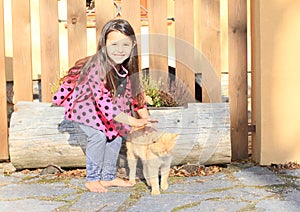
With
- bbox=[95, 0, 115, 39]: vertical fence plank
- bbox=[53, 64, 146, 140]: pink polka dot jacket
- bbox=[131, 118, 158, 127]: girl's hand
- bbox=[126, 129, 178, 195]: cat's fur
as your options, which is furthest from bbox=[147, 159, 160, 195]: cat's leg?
bbox=[95, 0, 115, 39]: vertical fence plank

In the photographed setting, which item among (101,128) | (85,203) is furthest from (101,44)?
(85,203)

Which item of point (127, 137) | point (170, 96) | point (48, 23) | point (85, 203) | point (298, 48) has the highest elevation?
point (48, 23)

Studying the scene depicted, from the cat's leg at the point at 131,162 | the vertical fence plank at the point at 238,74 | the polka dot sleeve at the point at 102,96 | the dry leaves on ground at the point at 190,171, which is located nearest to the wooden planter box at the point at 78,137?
the dry leaves on ground at the point at 190,171

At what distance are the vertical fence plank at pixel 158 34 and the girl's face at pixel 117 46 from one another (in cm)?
77

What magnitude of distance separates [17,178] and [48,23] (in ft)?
3.64

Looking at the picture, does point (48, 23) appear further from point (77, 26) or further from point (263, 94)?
point (263, 94)

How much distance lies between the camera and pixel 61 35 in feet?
16.4

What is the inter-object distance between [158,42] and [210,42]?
371 mm

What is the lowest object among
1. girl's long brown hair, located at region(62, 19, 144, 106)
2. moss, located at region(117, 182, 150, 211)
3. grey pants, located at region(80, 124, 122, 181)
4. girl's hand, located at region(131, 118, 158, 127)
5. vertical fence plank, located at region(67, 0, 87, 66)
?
moss, located at region(117, 182, 150, 211)

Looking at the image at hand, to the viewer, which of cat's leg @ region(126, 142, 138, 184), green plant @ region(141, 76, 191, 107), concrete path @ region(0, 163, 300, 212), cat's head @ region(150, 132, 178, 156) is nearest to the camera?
concrete path @ region(0, 163, 300, 212)

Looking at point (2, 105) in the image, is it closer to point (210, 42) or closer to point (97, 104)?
point (97, 104)

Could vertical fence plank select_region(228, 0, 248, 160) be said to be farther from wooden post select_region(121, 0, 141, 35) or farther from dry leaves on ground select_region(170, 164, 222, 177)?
wooden post select_region(121, 0, 141, 35)

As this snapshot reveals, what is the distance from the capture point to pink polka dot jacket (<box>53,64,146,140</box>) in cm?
294

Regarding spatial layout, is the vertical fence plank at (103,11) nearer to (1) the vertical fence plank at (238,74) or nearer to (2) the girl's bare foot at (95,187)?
(1) the vertical fence plank at (238,74)
